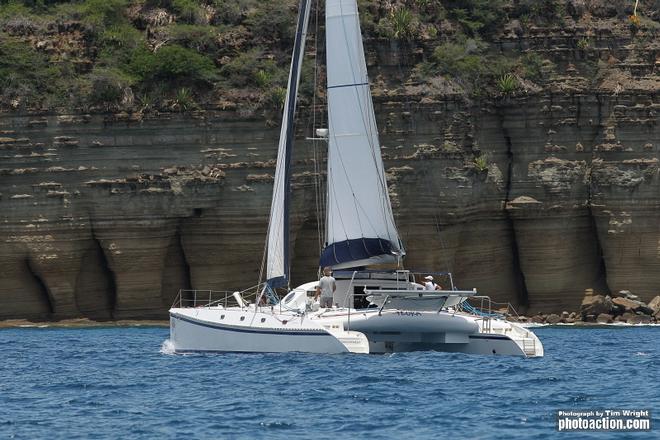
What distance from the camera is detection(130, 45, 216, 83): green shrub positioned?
2338 inches

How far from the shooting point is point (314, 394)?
29891 mm

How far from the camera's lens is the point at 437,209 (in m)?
58.3

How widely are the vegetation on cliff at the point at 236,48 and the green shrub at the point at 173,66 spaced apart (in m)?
0.05

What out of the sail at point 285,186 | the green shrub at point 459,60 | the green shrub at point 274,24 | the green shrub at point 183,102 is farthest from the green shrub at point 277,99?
the sail at point 285,186

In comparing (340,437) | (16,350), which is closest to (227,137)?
(16,350)

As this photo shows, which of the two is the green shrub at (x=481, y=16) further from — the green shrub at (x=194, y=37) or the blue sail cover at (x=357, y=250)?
the blue sail cover at (x=357, y=250)

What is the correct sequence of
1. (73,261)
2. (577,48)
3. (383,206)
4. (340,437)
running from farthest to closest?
(577,48) → (73,261) → (383,206) → (340,437)

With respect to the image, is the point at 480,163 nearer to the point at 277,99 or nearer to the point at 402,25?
the point at 402,25

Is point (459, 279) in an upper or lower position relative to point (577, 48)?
lower

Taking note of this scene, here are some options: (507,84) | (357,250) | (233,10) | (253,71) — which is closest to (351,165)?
(357,250)

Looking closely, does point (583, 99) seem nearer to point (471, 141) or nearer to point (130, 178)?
point (471, 141)

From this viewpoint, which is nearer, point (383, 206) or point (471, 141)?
point (383, 206)

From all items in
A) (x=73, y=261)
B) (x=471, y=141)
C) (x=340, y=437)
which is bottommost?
(x=340, y=437)

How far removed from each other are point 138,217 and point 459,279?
469 inches
